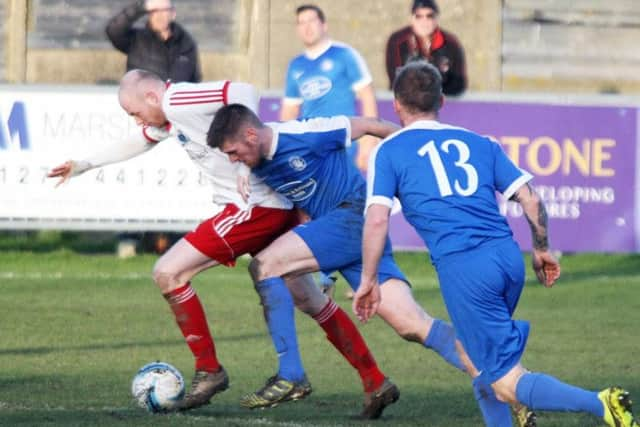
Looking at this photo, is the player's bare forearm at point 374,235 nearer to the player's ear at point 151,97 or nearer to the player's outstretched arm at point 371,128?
the player's outstretched arm at point 371,128

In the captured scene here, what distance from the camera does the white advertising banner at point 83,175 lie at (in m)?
15.2

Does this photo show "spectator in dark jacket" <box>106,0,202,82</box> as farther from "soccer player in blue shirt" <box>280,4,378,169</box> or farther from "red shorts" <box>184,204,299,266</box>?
"red shorts" <box>184,204,299,266</box>

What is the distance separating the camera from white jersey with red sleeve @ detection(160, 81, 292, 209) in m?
8.68

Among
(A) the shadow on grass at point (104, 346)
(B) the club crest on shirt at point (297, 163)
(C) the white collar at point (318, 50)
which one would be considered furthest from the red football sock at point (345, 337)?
(C) the white collar at point (318, 50)

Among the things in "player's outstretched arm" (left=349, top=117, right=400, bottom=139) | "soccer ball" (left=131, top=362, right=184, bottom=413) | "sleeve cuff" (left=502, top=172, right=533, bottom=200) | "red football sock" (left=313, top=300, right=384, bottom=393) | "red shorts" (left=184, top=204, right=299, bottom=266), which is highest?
"player's outstretched arm" (left=349, top=117, right=400, bottom=139)

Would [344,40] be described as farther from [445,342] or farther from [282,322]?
[445,342]

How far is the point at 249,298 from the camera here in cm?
1393

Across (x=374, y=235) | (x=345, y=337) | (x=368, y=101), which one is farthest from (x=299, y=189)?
(x=368, y=101)

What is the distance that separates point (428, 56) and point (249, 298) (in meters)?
2.75

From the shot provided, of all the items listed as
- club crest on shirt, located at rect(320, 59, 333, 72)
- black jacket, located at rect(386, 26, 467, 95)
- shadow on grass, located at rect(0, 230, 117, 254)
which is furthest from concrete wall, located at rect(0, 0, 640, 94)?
club crest on shirt, located at rect(320, 59, 333, 72)

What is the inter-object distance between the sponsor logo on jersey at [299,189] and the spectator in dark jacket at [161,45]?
703 cm

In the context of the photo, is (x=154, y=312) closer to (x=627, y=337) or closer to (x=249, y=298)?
(x=249, y=298)

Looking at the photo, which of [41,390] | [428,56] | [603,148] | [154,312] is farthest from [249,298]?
[41,390]

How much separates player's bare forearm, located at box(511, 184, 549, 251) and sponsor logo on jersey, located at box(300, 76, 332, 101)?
5983 millimetres
